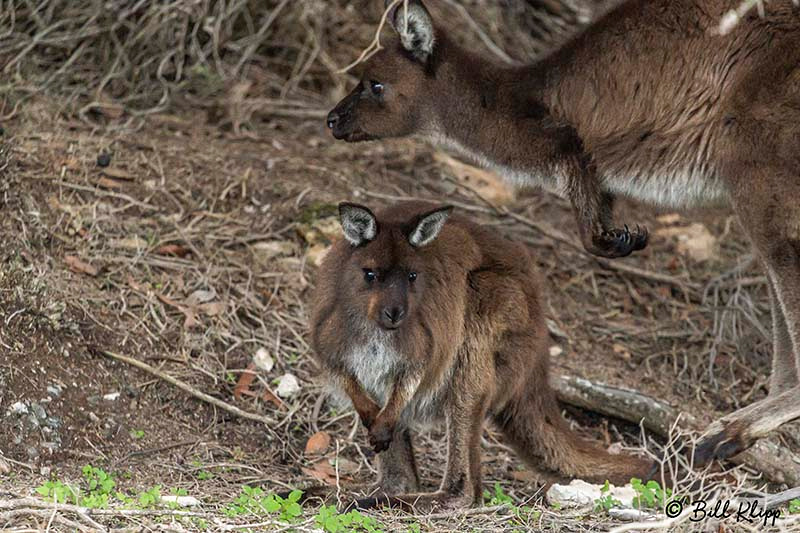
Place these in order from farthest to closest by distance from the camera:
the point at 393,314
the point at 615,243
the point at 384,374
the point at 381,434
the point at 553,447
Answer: the point at 615,243 < the point at 553,447 < the point at 384,374 < the point at 381,434 < the point at 393,314

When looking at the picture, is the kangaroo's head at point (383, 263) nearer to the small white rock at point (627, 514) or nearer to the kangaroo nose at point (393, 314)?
the kangaroo nose at point (393, 314)

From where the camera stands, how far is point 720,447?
18.1 feet

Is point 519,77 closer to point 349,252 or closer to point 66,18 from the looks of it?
point 349,252

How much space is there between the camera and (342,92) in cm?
915

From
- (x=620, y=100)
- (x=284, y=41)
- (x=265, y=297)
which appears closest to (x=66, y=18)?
(x=284, y=41)

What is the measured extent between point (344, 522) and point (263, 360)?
220 centimetres

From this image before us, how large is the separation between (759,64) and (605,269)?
9.59ft

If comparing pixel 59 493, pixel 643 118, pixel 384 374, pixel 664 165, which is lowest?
pixel 59 493

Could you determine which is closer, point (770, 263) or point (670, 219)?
point (770, 263)

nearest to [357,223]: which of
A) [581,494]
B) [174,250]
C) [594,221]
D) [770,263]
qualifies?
[594,221]

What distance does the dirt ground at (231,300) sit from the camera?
19.0ft

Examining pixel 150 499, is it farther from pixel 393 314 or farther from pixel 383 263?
pixel 383 263

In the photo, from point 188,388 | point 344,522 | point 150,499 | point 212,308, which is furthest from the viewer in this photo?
point 212,308

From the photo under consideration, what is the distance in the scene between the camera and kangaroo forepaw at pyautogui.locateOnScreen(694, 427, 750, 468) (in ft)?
18.1
